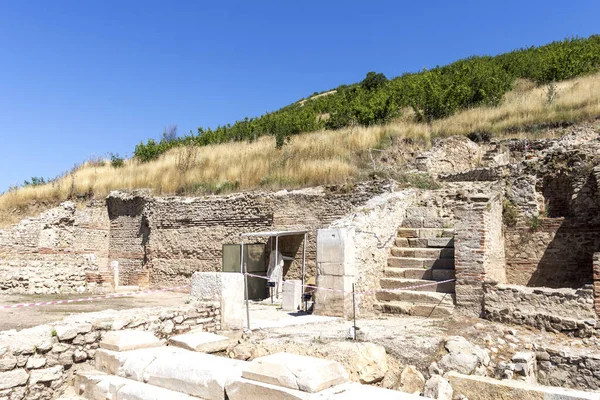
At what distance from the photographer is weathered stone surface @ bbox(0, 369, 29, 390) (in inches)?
184

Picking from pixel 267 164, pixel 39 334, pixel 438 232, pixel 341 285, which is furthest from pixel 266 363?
pixel 267 164

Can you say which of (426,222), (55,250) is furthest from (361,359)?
(55,250)

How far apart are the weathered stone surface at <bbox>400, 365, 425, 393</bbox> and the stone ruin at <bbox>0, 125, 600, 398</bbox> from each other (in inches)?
21.2

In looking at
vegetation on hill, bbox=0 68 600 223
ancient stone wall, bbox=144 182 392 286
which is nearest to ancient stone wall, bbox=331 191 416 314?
ancient stone wall, bbox=144 182 392 286

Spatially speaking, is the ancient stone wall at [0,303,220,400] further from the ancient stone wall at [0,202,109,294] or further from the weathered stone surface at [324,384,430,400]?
the ancient stone wall at [0,202,109,294]

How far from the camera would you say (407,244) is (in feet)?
36.0

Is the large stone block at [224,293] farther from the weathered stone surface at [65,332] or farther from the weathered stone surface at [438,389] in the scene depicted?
the weathered stone surface at [438,389]

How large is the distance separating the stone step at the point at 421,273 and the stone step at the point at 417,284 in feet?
0.54

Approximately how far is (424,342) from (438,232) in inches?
185

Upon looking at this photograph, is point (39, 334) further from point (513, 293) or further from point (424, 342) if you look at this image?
point (513, 293)

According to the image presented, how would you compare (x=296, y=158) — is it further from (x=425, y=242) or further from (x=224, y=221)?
(x=425, y=242)

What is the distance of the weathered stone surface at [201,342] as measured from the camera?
555 centimetres

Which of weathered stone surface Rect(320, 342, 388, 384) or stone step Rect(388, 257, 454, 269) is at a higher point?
stone step Rect(388, 257, 454, 269)

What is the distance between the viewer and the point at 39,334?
5.20 m
